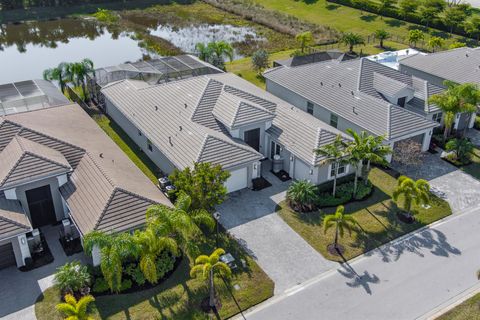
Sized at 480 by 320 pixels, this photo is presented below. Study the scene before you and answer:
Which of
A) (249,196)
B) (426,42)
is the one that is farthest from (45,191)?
(426,42)

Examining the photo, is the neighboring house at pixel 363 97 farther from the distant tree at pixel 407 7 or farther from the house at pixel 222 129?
the distant tree at pixel 407 7

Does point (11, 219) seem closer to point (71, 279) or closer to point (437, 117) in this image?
point (71, 279)

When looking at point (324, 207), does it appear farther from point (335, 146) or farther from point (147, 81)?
point (147, 81)

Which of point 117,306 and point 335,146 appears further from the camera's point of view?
point 335,146

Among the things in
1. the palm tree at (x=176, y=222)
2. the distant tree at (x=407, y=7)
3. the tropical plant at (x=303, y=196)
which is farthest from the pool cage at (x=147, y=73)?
the distant tree at (x=407, y=7)

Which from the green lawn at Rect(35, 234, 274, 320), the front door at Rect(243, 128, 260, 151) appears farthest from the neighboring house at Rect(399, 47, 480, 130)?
the green lawn at Rect(35, 234, 274, 320)

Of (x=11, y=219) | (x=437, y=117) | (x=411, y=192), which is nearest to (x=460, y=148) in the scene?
(x=437, y=117)

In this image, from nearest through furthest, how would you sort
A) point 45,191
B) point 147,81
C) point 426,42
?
point 45,191
point 147,81
point 426,42
